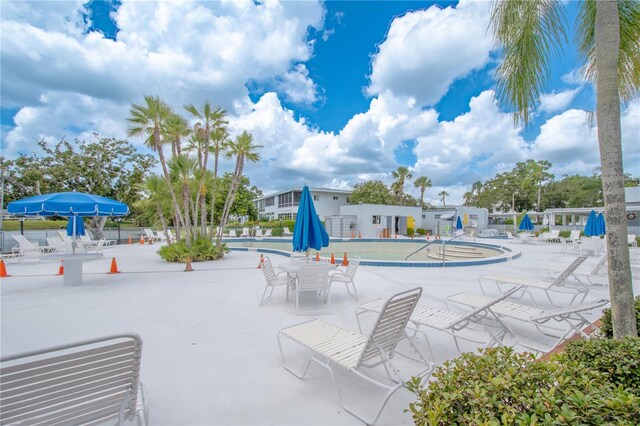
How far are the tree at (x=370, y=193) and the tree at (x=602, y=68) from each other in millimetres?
28556

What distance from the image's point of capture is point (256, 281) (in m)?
7.22

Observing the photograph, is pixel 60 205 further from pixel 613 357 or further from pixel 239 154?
pixel 613 357

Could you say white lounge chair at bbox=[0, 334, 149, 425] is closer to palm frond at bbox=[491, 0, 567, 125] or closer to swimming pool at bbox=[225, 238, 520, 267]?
palm frond at bbox=[491, 0, 567, 125]

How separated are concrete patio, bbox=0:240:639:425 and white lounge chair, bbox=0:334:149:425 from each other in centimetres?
67


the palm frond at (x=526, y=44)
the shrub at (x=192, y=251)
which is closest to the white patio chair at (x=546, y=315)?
the palm frond at (x=526, y=44)

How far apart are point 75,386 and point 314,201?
31361 millimetres

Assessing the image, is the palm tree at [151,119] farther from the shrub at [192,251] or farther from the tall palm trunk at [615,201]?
the tall palm trunk at [615,201]

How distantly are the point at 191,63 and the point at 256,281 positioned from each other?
843 centimetres

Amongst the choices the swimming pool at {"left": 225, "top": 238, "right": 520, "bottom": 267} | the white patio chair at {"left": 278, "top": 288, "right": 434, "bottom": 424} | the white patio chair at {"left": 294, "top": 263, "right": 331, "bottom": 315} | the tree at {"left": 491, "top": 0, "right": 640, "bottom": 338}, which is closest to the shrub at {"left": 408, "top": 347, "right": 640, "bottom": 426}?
the white patio chair at {"left": 278, "top": 288, "right": 434, "bottom": 424}

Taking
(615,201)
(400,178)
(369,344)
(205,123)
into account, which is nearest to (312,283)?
(369,344)

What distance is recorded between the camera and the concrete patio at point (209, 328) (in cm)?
235

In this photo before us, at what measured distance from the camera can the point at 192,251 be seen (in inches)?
424

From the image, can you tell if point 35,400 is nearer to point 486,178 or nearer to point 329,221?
point 329,221

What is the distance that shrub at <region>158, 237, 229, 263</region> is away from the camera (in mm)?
10672
